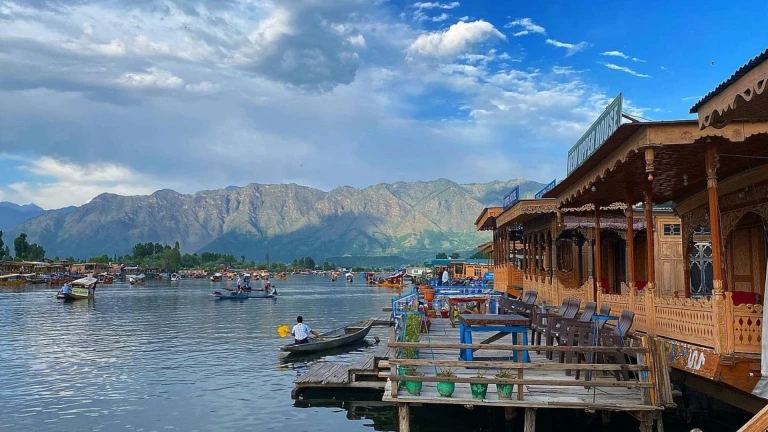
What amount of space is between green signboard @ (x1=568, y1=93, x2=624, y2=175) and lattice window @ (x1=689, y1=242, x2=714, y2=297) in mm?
11848

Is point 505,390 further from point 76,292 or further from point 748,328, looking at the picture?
point 76,292

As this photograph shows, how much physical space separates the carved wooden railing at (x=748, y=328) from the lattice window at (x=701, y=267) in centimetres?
1611

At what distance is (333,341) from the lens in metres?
28.4

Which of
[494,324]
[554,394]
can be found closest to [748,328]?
[554,394]

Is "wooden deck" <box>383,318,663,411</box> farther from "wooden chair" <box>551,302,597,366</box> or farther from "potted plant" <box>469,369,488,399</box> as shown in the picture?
"wooden chair" <box>551,302,597,366</box>

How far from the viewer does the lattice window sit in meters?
24.0

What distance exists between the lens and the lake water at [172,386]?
52.9 feet

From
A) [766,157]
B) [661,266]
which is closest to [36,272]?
[661,266]

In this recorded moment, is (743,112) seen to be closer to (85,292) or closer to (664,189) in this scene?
(664,189)

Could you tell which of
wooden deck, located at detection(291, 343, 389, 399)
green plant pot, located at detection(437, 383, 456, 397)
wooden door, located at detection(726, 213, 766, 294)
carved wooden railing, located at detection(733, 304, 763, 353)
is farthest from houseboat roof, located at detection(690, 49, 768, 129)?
wooden deck, located at detection(291, 343, 389, 399)

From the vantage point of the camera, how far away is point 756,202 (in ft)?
47.2

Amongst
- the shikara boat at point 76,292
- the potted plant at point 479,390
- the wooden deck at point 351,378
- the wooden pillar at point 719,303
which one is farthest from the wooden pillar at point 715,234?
the shikara boat at point 76,292

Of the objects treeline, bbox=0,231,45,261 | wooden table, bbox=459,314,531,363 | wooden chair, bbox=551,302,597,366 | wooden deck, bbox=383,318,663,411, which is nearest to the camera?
wooden deck, bbox=383,318,663,411

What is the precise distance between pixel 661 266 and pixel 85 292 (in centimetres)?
6679
